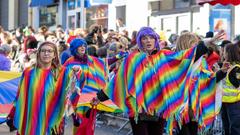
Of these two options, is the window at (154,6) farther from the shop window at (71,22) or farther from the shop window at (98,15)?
the shop window at (71,22)

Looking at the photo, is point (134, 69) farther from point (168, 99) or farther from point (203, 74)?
point (203, 74)

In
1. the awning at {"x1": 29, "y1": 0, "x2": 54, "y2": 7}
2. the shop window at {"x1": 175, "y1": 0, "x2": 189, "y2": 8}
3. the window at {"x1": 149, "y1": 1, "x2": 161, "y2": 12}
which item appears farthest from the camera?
the awning at {"x1": 29, "y1": 0, "x2": 54, "y2": 7}

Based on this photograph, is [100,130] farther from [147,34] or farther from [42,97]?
[147,34]

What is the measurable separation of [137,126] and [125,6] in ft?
63.4

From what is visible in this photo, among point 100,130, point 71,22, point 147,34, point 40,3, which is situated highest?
point 40,3

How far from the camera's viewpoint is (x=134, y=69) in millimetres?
6871

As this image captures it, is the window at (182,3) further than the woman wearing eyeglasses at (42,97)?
Yes

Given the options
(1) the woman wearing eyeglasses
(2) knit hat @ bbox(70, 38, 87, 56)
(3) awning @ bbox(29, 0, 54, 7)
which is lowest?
(1) the woman wearing eyeglasses

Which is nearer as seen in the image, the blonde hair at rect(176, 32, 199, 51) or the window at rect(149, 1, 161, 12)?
the blonde hair at rect(176, 32, 199, 51)

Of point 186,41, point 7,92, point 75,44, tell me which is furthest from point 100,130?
point 186,41

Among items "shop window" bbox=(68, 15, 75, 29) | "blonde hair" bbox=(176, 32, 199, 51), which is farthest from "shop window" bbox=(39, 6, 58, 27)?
"blonde hair" bbox=(176, 32, 199, 51)

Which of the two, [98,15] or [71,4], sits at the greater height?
[71,4]

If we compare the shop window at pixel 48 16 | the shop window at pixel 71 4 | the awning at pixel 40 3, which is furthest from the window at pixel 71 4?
the shop window at pixel 48 16

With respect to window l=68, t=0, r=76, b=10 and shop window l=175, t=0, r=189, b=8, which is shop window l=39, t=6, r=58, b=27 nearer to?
window l=68, t=0, r=76, b=10
